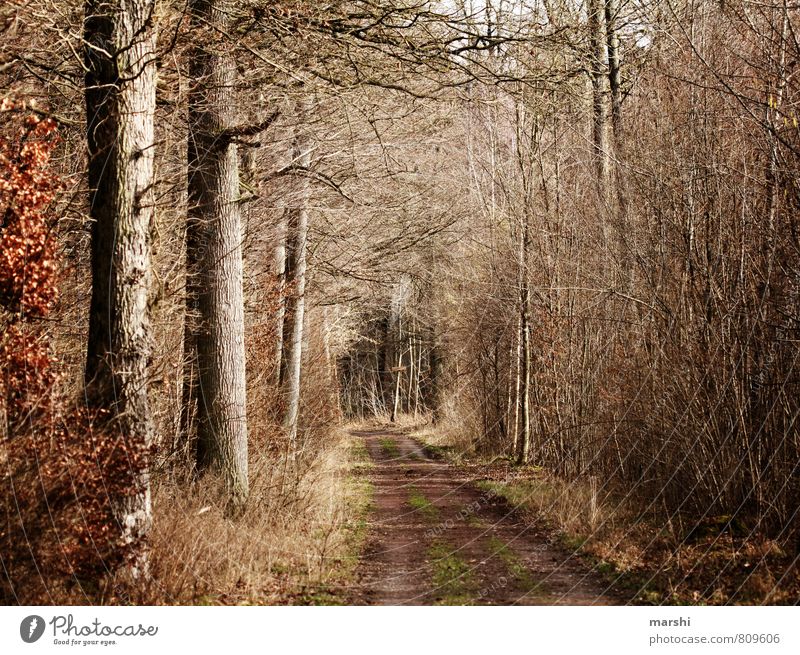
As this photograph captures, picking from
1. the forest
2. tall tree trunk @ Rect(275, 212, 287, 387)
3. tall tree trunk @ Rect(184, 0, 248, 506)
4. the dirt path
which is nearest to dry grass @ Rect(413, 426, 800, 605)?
the forest

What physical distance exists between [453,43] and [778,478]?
5.05 metres

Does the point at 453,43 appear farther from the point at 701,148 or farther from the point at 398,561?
the point at 398,561

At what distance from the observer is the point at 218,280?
8.00 m

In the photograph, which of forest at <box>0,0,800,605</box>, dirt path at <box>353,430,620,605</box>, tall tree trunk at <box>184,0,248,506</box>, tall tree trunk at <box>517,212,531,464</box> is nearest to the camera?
forest at <box>0,0,800,605</box>

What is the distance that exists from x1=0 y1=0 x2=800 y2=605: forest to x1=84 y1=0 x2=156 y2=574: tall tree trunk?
0.02 metres

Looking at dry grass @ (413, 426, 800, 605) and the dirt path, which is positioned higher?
dry grass @ (413, 426, 800, 605)

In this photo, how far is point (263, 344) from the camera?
12.4 meters
